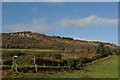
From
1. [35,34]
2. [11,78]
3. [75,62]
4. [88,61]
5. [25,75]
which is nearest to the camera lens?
[11,78]

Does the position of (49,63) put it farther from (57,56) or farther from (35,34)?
(35,34)

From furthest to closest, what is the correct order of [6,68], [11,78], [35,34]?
[35,34], [6,68], [11,78]

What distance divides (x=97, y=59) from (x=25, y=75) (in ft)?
99.2

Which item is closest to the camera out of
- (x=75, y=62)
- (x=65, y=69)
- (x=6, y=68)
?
(x=6, y=68)

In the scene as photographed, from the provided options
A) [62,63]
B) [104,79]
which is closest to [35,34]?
[62,63]

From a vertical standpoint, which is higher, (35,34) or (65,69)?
(35,34)

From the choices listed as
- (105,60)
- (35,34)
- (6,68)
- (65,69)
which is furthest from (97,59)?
(35,34)

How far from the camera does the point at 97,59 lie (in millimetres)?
52250

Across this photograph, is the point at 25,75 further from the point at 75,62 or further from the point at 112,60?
the point at 112,60

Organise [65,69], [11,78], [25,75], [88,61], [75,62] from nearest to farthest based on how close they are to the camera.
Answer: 1. [11,78]
2. [25,75]
3. [65,69]
4. [75,62]
5. [88,61]

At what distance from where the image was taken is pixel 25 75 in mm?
24406

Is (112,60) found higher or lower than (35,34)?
lower

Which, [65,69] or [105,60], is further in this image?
[105,60]

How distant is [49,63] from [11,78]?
18.5m
